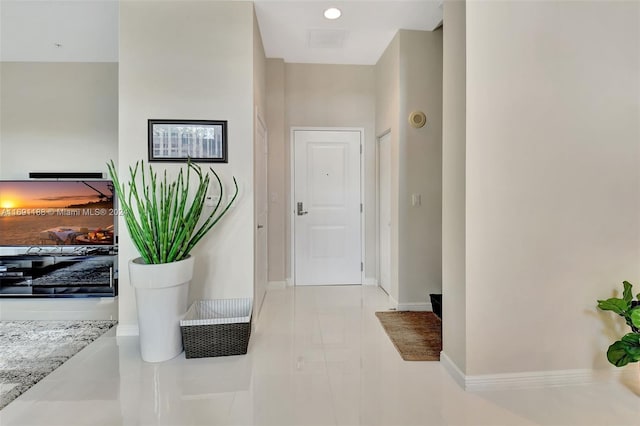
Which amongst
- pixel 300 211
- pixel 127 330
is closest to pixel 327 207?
pixel 300 211

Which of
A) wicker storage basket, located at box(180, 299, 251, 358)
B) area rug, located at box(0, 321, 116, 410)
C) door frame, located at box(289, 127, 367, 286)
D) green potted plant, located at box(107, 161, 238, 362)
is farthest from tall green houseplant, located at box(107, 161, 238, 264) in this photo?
door frame, located at box(289, 127, 367, 286)

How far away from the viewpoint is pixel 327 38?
3350 millimetres

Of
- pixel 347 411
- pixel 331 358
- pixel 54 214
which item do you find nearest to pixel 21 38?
pixel 54 214

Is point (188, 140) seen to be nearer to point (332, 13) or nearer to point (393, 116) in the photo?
point (332, 13)

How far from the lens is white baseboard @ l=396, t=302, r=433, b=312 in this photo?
3.27 meters

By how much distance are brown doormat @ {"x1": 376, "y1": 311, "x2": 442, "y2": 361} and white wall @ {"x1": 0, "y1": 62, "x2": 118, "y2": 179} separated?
3.48m

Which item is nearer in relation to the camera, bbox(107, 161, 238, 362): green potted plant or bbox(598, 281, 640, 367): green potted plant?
bbox(598, 281, 640, 367): green potted plant

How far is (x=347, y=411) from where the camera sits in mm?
1738

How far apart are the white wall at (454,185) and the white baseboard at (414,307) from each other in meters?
1.08

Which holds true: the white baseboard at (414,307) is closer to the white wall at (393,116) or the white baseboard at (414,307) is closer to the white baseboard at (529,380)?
the white wall at (393,116)

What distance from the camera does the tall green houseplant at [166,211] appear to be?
2.31m

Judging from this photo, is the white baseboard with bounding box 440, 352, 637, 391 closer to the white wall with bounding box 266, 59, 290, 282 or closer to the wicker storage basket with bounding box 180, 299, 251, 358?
the wicker storage basket with bounding box 180, 299, 251, 358

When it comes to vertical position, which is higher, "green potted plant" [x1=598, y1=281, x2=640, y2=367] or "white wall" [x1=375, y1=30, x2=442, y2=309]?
"white wall" [x1=375, y1=30, x2=442, y2=309]

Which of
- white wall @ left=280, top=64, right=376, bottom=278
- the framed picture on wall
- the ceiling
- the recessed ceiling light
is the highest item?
the ceiling
